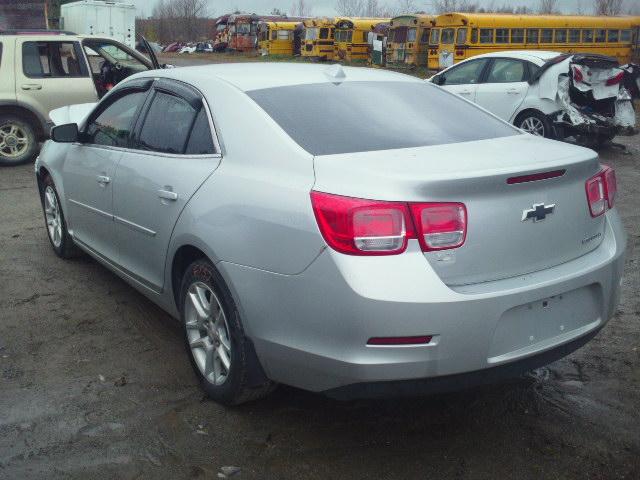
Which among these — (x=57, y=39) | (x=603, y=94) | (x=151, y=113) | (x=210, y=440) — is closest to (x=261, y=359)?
(x=210, y=440)

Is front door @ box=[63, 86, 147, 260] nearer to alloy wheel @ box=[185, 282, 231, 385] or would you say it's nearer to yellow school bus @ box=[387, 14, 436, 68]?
alloy wheel @ box=[185, 282, 231, 385]

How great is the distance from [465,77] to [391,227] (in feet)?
32.5

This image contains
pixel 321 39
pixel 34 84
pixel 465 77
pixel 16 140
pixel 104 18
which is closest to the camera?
pixel 34 84

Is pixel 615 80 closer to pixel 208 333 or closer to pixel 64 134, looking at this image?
pixel 64 134

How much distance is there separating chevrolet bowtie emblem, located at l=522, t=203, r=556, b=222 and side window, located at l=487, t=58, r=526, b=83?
8.90 meters

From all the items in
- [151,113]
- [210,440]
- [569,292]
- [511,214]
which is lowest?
[210,440]

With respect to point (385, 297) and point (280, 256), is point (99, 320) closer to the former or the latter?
point (280, 256)

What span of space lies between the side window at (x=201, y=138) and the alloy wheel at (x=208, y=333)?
2.17 ft

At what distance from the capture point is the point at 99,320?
15.3 ft

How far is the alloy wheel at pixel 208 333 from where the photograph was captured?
3.41 metres

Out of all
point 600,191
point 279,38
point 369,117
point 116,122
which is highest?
point 279,38

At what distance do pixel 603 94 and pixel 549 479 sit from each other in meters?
9.52

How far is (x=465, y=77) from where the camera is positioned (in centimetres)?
1206

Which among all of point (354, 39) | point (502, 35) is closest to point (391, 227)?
point (502, 35)
